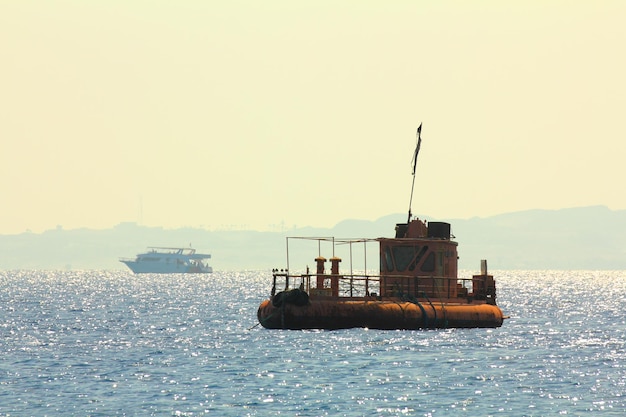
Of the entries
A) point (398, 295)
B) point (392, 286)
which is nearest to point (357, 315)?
point (398, 295)

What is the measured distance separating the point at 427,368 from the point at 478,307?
51.1 ft

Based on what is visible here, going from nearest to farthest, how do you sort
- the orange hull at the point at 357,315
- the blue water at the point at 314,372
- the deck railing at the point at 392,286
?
the blue water at the point at 314,372, the orange hull at the point at 357,315, the deck railing at the point at 392,286

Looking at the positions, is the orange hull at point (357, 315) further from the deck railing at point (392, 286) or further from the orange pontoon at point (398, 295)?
the deck railing at point (392, 286)

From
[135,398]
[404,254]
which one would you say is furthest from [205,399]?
[404,254]

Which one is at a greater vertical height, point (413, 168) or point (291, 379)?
point (413, 168)

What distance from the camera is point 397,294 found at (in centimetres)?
5150

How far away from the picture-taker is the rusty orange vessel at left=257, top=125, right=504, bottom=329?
48.2 metres

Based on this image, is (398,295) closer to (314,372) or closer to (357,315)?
(357,315)

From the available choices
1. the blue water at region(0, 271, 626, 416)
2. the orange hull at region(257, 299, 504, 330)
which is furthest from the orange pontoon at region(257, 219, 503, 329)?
the blue water at region(0, 271, 626, 416)

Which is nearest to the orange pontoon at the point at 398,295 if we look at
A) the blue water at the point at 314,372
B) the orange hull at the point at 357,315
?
the orange hull at the point at 357,315

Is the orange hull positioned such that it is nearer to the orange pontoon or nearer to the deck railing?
the orange pontoon

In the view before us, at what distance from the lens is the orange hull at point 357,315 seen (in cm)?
4809

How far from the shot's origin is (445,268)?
2111 inches

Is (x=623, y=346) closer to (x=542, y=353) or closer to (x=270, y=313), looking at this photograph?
(x=542, y=353)
